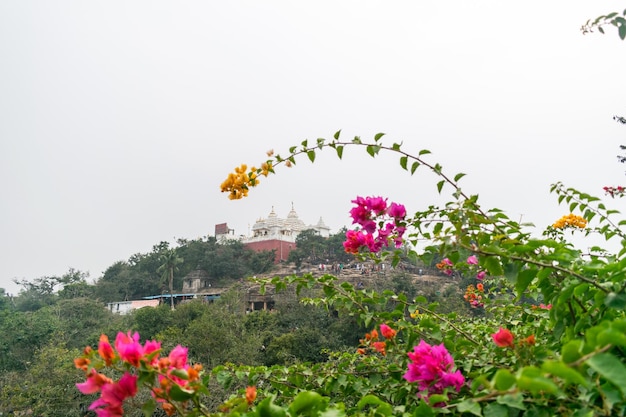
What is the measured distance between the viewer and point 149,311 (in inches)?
523

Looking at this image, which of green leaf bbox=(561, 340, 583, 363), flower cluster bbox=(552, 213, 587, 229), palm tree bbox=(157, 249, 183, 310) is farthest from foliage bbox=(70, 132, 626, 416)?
palm tree bbox=(157, 249, 183, 310)

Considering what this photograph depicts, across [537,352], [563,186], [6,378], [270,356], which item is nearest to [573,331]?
[537,352]

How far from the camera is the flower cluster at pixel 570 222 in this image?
163 cm

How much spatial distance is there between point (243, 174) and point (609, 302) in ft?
2.75

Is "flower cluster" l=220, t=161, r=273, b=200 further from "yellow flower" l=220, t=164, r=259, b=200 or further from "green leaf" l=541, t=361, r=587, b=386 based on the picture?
"green leaf" l=541, t=361, r=587, b=386

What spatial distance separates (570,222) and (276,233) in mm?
24018

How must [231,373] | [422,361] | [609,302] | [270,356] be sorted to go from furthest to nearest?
[270,356]
[231,373]
[422,361]
[609,302]

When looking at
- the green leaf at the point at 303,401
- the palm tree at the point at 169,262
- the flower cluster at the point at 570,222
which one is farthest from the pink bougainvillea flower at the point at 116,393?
the palm tree at the point at 169,262

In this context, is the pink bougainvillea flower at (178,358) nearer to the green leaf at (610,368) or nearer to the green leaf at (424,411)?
the green leaf at (424,411)

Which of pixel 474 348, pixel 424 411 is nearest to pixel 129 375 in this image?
pixel 424 411

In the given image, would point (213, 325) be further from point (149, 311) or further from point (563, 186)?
point (563, 186)

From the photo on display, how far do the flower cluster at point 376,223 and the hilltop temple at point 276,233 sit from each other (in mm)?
23451

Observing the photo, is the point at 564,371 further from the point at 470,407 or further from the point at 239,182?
the point at 239,182

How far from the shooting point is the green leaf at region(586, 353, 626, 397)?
0.31 meters
